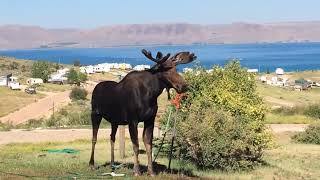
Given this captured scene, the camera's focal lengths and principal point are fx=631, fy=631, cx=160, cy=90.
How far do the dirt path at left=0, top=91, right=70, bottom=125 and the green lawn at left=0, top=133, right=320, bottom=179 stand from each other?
Answer: 23.6 meters

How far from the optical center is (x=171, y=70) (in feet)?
38.0

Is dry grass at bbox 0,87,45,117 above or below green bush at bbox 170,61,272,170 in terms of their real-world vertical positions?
below

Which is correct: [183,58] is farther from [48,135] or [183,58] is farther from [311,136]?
[311,136]

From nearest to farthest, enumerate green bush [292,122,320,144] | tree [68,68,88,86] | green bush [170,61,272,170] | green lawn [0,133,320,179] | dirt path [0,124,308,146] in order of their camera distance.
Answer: green lawn [0,133,320,179] < green bush [170,61,272,170] < dirt path [0,124,308,146] < green bush [292,122,320,144] < tree [68,68,88,86]

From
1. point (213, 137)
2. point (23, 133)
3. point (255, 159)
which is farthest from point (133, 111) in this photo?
point (23, 133)

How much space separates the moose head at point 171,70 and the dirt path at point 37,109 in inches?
1551

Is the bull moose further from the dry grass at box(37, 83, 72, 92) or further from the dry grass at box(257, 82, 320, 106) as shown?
the dry grass at box(37, 83, 72, 92)

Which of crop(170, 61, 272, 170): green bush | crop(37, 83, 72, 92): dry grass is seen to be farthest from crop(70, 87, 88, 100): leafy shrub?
crop(170, 61, 272, 170): green bush

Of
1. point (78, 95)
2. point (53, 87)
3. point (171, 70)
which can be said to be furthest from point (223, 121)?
Answer: point (53, 87)

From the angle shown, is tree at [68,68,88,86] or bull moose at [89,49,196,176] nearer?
bull moose at [89,49,196,176]

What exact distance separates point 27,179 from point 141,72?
2.85m

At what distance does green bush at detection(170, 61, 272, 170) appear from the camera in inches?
775

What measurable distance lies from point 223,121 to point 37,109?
41.0m

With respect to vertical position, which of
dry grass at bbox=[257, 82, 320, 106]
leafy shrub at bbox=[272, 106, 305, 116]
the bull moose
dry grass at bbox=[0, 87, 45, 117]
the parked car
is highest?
the bull moose
